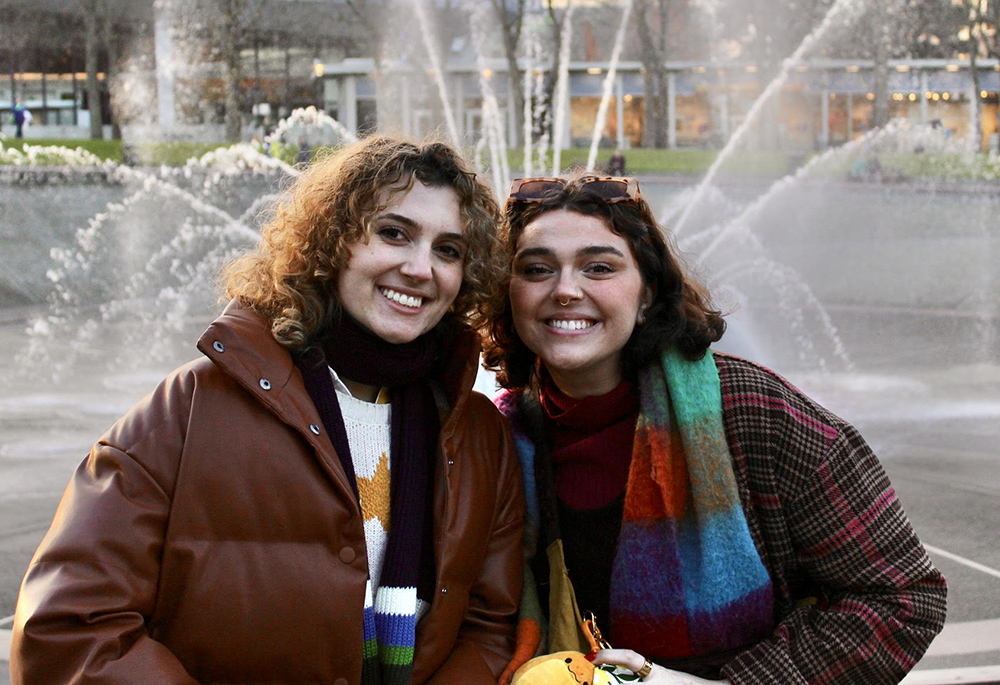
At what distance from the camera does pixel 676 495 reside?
2.26 metres

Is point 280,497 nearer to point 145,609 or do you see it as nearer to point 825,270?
point 145,609

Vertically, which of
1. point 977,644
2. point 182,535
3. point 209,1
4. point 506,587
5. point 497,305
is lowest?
point 977,644

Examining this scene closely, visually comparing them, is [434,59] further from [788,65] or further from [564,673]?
[564,673]

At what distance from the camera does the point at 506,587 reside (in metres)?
2.31

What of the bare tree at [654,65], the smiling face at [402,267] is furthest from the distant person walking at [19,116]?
the smiling face at [402,267]

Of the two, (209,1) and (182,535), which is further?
(209,1)

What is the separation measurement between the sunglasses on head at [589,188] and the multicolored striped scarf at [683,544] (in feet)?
1.35

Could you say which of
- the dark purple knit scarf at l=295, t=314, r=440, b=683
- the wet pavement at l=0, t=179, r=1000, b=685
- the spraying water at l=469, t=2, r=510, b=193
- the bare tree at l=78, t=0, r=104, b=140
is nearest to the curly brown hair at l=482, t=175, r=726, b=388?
the dark purple knit scarf at l=295, t=314, r=440, b=683

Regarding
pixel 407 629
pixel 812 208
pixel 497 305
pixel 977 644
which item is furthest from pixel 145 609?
pixel 812 208

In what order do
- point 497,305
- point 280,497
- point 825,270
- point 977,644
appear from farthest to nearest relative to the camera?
point 825,270, point 977,644, point 497,305, point 280,497

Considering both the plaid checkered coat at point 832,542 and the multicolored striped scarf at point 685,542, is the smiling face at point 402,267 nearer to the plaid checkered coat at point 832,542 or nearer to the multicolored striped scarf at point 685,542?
the multicolored striped scarf at point 685,542

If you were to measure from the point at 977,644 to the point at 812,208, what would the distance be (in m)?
11.8

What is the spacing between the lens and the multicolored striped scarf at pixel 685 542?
7.23ft

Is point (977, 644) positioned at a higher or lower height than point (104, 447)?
lower
